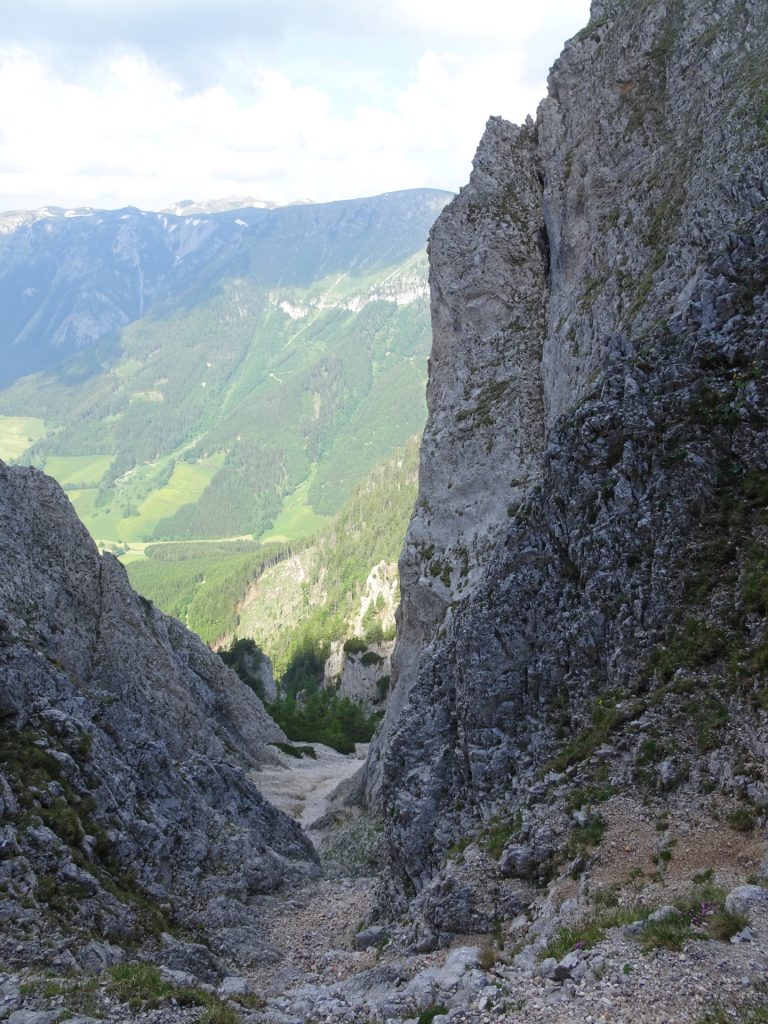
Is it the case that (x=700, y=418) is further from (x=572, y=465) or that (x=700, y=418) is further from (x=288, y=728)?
(x=288, y=728)

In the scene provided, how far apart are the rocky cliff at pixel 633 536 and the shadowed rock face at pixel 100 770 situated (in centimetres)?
807

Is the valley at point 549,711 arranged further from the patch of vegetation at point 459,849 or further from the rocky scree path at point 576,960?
the patch of vegetation at point 459,849

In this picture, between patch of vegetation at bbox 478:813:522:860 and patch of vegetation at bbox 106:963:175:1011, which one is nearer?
patch of vegetation at bbox 106:963:175:1011

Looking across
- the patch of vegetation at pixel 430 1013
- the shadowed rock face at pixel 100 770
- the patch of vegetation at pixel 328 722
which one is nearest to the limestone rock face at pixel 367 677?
the patch of vegetation at pixel 328 722

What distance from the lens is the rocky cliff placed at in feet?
57.9

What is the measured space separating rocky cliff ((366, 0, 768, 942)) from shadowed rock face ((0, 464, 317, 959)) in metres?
8.07

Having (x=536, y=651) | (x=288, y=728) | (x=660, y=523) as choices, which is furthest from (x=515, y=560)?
(x=288, y=728)

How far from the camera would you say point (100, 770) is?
26.3 meters

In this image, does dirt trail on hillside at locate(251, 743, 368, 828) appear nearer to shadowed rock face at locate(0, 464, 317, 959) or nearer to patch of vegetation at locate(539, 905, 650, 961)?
shadowed rock face at locate(0, 464, 317, 959)

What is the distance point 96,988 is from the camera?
48.3ft

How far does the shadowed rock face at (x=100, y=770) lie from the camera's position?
21.0m

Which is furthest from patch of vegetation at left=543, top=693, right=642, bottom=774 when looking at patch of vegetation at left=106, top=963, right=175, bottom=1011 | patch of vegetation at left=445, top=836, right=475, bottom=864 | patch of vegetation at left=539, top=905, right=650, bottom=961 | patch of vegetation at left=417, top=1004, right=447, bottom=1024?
patch of vegetation at left=106, top=963, right=175, bottom=1011

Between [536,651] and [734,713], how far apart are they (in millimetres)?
7006

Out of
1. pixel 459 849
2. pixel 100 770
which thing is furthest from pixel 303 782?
pixel 459 849
